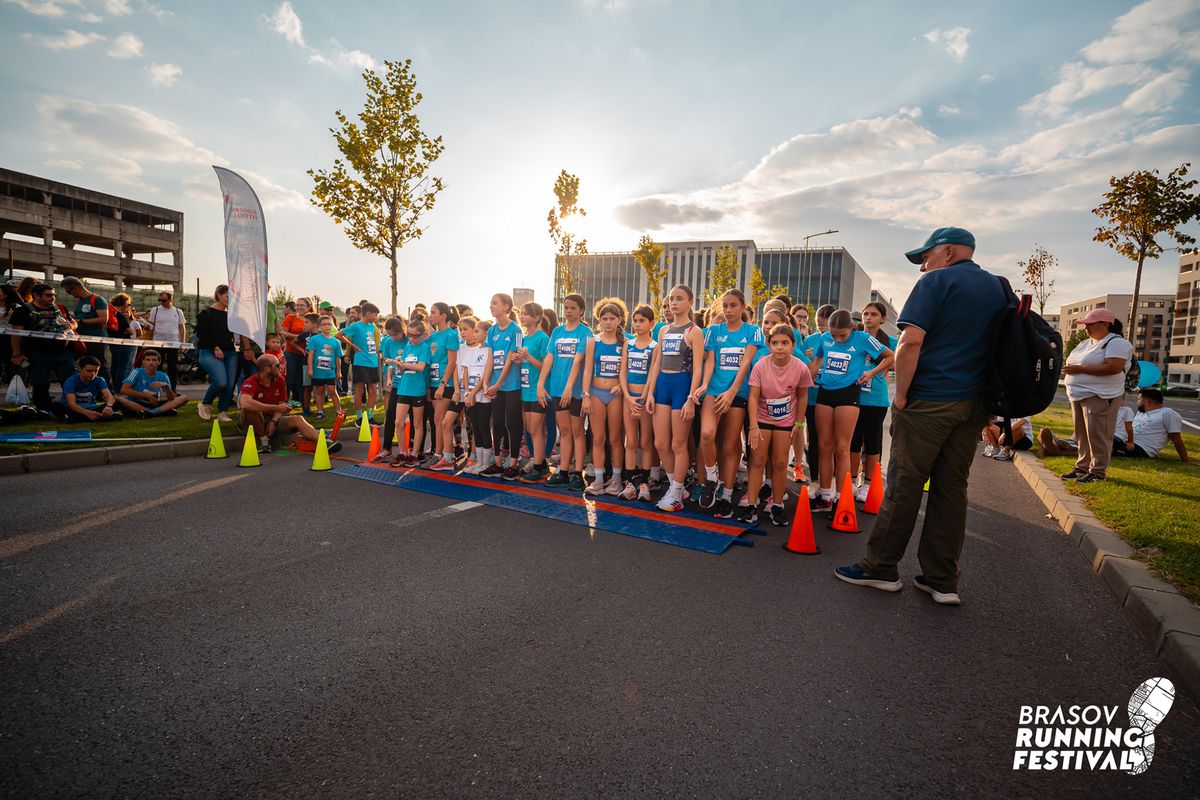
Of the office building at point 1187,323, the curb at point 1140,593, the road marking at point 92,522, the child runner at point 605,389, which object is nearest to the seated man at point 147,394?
the road marking at point 92,522

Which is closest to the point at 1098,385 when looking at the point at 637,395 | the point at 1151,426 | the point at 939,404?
the point at 1151,426

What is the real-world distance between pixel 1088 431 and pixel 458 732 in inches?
342

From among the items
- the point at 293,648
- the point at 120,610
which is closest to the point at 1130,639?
the point at 293,648

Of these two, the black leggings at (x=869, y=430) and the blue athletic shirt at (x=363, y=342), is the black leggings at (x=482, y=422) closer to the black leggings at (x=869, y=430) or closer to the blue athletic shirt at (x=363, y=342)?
the black leggings at (x=869, y=430)

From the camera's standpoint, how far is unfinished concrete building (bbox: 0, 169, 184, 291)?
4131 centimetres

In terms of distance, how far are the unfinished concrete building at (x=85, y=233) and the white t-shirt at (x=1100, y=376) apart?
178 feet

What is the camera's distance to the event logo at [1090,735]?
7.54 feet

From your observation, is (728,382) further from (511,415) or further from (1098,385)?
(1098,385)

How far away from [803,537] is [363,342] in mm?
9509

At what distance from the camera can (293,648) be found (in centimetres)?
295

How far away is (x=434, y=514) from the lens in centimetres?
557

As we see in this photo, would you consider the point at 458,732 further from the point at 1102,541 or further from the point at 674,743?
the point at 1102,541

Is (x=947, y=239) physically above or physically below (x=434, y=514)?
above

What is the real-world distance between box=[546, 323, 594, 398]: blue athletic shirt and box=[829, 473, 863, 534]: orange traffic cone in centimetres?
310
